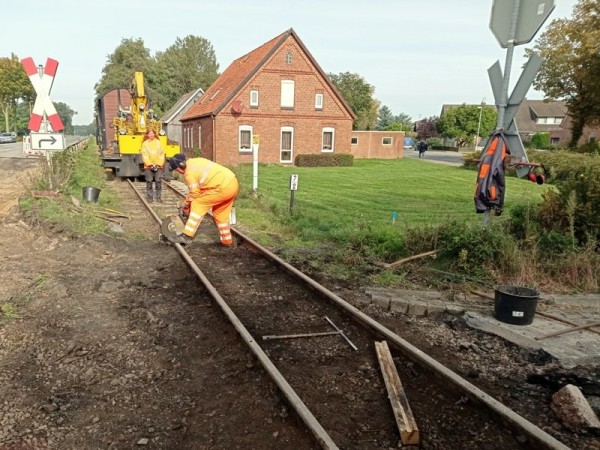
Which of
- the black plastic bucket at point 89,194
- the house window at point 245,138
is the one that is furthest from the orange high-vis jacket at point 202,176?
the house window at point 245,138

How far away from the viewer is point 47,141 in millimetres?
9281

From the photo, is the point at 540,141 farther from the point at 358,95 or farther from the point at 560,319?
the point at 560,319

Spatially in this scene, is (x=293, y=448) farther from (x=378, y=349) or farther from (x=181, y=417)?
(x=378, y=349)

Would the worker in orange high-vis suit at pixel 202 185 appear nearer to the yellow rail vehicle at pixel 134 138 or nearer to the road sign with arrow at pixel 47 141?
the road sign with arrow at pixel 47 141

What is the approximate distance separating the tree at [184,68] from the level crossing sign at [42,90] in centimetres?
6997

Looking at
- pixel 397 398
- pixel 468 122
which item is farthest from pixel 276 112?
pixel 468 122

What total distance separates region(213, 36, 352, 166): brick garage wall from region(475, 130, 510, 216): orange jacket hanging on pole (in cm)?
2460

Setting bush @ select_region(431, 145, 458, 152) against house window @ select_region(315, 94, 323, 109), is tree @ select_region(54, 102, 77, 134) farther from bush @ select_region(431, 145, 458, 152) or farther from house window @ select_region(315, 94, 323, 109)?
house window @ select_region(315, 94, 323, 109)

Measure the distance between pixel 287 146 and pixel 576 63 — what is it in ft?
60.8

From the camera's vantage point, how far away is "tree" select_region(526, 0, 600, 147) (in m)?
25.8

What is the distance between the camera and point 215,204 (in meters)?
7.81

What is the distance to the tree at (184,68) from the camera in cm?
7619

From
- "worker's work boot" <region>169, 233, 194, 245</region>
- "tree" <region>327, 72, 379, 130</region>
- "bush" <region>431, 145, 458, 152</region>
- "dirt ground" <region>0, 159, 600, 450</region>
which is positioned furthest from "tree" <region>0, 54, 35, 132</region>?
"dirt ground" <region>0, 159, 600, 450</region>

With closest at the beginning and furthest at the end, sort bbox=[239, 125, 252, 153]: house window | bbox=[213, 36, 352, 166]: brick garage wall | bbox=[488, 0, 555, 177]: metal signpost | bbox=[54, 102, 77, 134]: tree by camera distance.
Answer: bbox=[488, 0, 555, 177]: metal signpost < bbox=[213, 36, 352, 166]: brick garage wall < bbox=[239, 125, 252, 153]: house window < bbox=[54, 102, 77, 134]: tree
